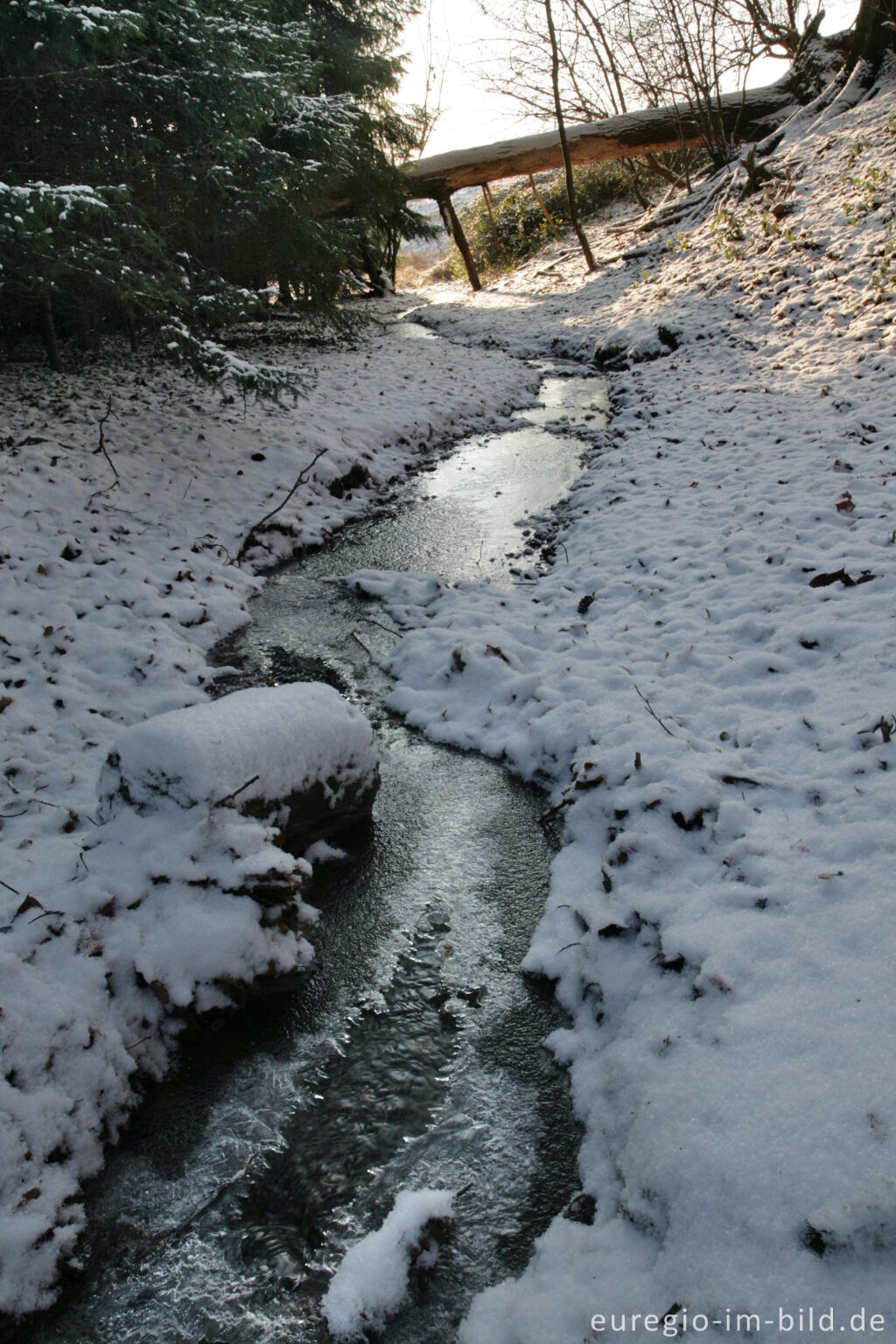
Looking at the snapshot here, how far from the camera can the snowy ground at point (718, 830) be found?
1.83 meters

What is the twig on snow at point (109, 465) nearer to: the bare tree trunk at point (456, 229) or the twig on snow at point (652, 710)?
the twig on snow at point (652, 710)

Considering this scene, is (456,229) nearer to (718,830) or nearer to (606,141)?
(606,141)

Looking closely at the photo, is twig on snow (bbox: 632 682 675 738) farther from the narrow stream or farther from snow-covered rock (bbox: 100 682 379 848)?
snow-covered rock (bbox: 100 682 379 848)

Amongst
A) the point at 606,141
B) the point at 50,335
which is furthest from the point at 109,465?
the point at 606,141

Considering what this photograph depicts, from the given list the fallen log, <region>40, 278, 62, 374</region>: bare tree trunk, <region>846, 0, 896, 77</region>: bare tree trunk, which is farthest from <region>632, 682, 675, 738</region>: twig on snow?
the fallen log

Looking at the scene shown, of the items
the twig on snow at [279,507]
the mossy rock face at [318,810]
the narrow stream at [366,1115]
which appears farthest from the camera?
the twig on snow at [279,507]

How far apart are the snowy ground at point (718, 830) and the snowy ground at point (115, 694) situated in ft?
4.26

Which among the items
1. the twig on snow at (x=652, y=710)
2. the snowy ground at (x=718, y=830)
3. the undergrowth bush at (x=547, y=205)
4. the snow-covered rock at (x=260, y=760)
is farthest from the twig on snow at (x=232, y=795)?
the undergrowth bush at (x=547, y=205)

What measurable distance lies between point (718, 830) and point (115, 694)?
364 centimetres

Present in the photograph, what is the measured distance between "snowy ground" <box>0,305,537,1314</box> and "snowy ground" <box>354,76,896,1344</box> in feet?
4.26

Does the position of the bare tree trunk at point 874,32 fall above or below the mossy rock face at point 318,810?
above

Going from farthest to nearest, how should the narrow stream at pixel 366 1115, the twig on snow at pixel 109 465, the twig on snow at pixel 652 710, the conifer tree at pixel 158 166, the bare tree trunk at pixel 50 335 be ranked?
the bare tree trunk at pixel 50 335 → the twig on snow at pixel 109 465 → the conifer tree at pixel 158 166 → the twig on snow at pixel 652 710 → the narrow stream at pixel 366 1115

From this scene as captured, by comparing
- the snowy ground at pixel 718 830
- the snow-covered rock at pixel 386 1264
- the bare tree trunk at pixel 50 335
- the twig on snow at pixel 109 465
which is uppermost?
the bare tree trunk at pixel 50 335

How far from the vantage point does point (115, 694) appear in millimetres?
4633
